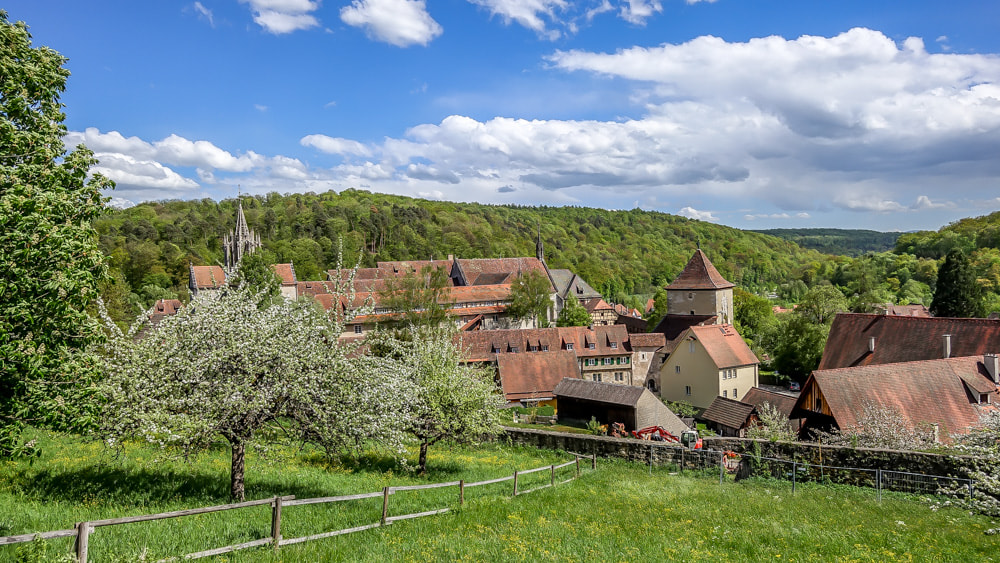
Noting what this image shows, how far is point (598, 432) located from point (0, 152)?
2941 centimetres

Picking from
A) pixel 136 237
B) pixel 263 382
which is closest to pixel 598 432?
pixel 263 382

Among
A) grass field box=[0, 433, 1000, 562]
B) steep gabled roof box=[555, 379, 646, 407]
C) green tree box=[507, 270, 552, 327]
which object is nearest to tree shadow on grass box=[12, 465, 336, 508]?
grass field box=[0, 433, 1000, 562]

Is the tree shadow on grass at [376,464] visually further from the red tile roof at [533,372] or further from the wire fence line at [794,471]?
the red tile roof at [533,372]

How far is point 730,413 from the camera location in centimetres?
3525

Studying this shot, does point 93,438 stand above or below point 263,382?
below

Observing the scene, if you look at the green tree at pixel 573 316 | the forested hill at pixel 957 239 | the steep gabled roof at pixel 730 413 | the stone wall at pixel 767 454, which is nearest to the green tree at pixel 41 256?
the stone wall at pixel 767 454

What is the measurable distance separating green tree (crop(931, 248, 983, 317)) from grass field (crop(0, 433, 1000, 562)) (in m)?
57.6

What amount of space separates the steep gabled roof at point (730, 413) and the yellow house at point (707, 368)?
9354mm

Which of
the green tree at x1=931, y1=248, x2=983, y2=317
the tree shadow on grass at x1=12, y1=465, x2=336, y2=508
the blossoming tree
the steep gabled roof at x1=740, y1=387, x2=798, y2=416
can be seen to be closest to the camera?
the blossoming tree

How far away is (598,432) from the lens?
32844 millimetres

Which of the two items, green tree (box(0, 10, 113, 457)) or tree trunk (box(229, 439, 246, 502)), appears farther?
tree trunk (box(229, 439, 246, 502))

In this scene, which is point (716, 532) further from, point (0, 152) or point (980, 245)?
point (980, 245)

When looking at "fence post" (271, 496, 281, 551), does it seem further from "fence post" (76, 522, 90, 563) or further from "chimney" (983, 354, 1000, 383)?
"chimney" (983, 354, 1000, 383)

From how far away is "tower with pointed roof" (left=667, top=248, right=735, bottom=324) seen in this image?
6038 centimetres
